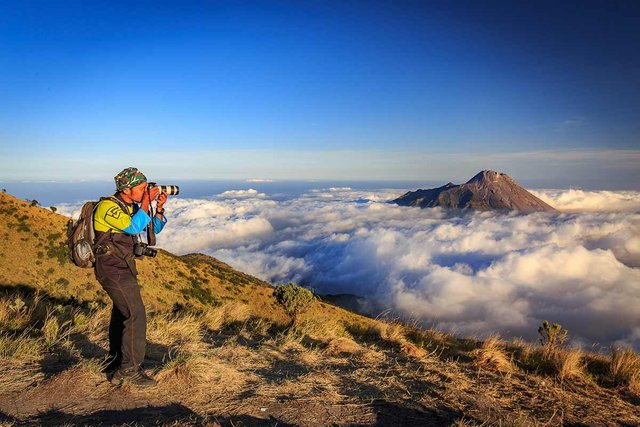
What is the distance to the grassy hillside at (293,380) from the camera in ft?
12.9

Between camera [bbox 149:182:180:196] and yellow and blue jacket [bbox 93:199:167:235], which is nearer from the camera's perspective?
yellow and blue jacket [bbox 93:199:167:235]

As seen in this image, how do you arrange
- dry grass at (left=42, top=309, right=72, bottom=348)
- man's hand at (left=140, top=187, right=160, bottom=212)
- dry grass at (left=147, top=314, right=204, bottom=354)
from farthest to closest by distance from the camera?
dry grass at (left=147, top=314, right=204, bottom=354) < dry grass at (left=42, top=309, right=72, bottom=348) < man's hand at (left=140, top=187, right=160, bottom=212)

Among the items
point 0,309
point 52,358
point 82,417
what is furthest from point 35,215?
point 82,417

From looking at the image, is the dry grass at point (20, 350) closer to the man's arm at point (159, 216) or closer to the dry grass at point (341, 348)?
the man's arm at point (159, 216)

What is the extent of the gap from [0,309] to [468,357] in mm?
8498

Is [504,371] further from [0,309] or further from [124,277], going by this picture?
[0,309]

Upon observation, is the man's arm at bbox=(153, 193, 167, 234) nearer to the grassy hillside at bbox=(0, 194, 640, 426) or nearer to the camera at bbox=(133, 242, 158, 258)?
the camera at bbox=(133, 242, 158, 258)

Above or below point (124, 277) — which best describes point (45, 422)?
below

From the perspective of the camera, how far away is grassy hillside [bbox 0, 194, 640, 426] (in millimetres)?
3938

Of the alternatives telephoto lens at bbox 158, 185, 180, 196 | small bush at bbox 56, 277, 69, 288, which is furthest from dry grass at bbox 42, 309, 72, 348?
small bush at bbox 56, 277, 69, 288

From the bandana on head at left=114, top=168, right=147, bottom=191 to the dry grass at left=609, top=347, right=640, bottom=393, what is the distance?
7408 mm

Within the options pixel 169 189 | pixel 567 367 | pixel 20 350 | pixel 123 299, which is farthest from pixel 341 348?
pixel 20 350

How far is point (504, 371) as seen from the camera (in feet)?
19.4

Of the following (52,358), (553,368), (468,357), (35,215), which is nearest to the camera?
(52,358)
